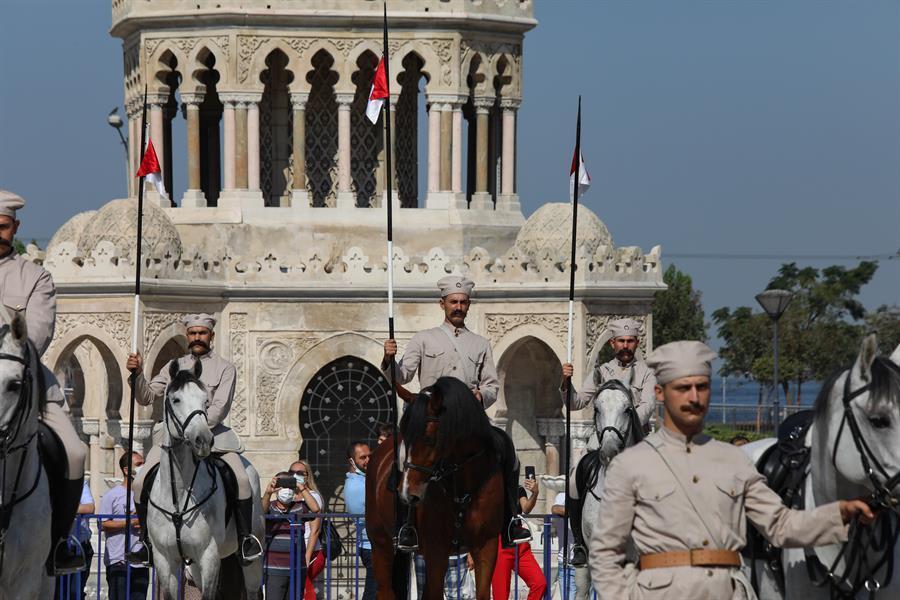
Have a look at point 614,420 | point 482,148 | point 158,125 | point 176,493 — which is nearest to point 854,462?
point 614,420

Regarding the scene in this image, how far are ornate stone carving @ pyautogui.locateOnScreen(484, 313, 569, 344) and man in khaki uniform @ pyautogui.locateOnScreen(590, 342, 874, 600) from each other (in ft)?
104

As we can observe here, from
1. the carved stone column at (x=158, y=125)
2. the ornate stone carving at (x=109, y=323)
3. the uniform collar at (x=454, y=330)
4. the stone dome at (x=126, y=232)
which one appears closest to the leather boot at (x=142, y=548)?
the uniform collar at (x=454, y=330)

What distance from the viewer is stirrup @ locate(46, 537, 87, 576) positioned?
1386 cm

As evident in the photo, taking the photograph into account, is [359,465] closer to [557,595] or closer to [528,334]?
[557,595]

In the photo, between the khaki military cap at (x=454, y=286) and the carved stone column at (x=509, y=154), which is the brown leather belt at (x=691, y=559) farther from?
the carved stone column at (x=509, y=154)

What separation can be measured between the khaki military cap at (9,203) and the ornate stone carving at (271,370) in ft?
95.0

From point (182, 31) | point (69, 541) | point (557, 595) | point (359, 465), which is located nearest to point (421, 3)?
point (182, 31)

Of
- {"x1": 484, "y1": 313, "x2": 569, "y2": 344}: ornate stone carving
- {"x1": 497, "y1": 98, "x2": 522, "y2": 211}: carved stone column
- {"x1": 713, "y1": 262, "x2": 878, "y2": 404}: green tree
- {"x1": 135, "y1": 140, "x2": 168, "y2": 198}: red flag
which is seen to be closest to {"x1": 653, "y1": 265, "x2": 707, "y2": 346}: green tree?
{"x1": 713, "y1": 262, "x2": 878, "y2": 404}: green tree

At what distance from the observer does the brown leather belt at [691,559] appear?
1061cm

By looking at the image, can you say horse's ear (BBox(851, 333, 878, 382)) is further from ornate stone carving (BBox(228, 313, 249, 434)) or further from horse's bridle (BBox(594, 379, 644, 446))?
ornate stone carving (BBox(228, 313, 249, 434))

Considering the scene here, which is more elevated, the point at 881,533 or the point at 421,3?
the point at 421,3

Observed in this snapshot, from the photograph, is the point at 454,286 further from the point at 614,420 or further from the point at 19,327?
the point at 19,327

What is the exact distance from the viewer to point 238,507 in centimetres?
1753

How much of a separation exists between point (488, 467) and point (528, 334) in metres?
26.2
